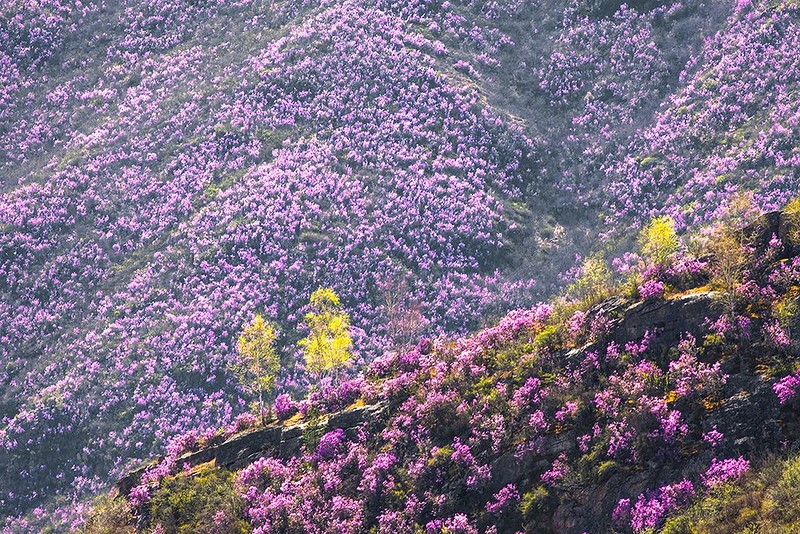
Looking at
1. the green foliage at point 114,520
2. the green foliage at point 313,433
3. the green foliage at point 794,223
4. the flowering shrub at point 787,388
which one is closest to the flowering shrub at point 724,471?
the flowering shrub at point 787,388

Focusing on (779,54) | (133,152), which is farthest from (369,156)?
(779,54)

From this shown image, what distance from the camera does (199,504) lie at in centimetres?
4228

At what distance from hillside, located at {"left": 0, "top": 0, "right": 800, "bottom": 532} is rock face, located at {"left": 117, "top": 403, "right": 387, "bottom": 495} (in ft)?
69.5

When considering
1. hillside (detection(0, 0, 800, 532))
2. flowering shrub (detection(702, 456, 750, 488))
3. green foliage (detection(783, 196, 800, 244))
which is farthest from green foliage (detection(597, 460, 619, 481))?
hillside (detection(0, 0, 800, 532))

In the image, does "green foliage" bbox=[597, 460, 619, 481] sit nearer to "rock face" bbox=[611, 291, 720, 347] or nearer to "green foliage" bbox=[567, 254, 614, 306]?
"rock face" bbox=[611, 291, 720, 347]

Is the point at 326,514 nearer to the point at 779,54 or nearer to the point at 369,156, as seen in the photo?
the point at 369,156

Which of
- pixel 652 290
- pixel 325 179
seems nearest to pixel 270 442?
pixel 652 290

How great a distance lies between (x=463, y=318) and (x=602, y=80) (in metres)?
34.4

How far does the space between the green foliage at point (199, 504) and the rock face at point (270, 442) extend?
1.02 metres

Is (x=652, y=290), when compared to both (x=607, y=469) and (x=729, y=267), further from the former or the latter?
(x=607, y=469)

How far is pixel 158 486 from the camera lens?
45.4 m

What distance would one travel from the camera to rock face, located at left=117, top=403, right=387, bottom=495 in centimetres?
4091

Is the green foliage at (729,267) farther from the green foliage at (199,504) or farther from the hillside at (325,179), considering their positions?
the hillside at (325,179)

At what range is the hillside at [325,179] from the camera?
2869 inches
